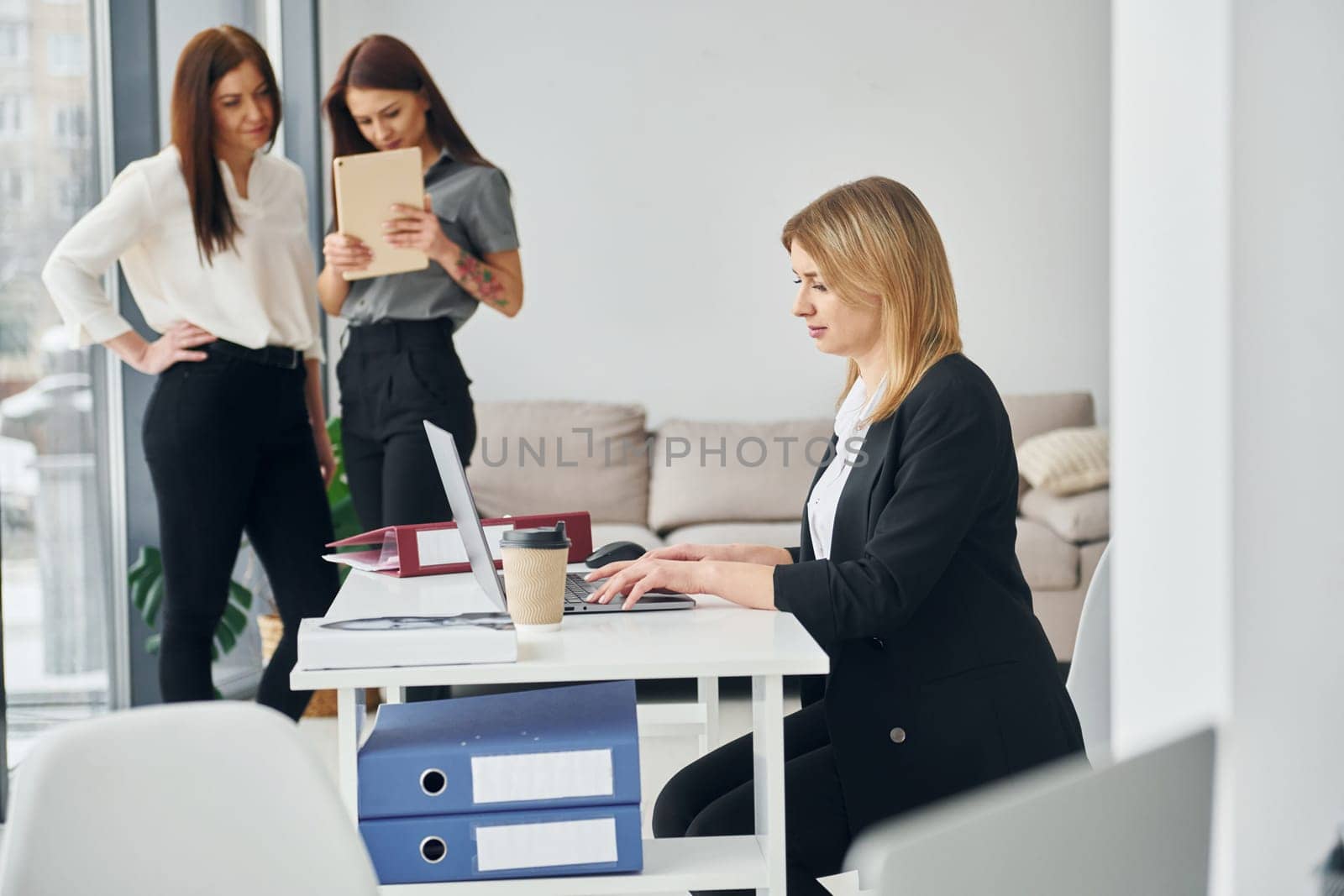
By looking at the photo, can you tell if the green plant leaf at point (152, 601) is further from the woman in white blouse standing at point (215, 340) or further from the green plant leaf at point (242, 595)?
the woman in white blouse standing at point (215, 340)

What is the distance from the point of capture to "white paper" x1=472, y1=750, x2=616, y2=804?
139 cm

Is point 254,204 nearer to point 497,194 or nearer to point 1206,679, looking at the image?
point 497,194

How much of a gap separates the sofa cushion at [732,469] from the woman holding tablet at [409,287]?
1.63 metres

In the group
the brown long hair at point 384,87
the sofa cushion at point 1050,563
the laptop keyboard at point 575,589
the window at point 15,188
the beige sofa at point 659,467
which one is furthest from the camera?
the beige sofa at point 659,467

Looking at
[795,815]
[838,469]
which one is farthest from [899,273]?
[795,815]

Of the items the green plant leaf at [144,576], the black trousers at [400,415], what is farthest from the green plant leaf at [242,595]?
the black trousers at [400,415]

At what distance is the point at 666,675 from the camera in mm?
1354

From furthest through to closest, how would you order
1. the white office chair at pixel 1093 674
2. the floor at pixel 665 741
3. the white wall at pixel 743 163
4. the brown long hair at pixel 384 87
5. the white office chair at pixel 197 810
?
1. the white wall at pixel 743 163
2. the floor at pixel 665 741
3. the brown long hair at pixel 384 87
4. the white office chair at pixel 1093 674
5. the white office chair at pixel 197 810

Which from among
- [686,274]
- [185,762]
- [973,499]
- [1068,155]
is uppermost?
[1068,155]

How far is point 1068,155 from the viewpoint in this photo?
Result: 4766mm

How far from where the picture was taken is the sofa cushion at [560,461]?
433 cm

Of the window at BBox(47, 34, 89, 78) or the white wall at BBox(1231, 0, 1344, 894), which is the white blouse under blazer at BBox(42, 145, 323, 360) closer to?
the window at BBox(47, 34, 89, 78)

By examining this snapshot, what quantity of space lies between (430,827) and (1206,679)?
3.37 feet

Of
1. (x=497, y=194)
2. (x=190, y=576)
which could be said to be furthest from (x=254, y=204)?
(x=190, y=576)
